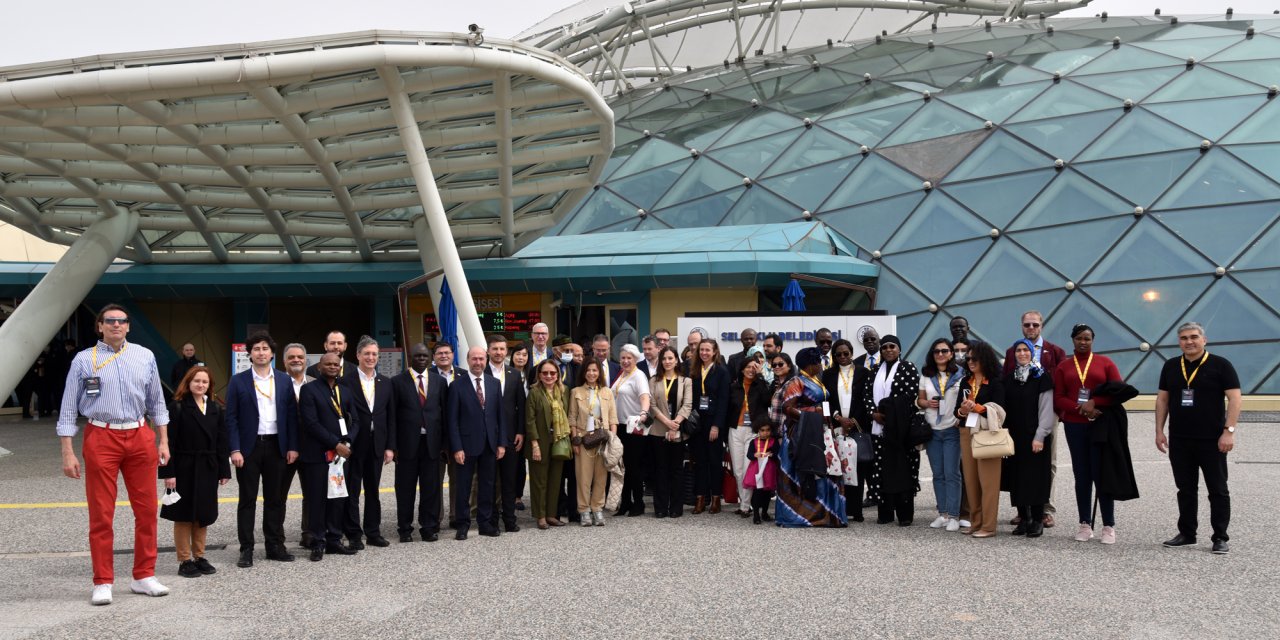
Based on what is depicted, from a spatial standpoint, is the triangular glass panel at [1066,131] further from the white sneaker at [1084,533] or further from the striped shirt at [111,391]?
the striped shirt at [111,391]

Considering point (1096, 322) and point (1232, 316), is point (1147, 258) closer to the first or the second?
point (1096, 322)

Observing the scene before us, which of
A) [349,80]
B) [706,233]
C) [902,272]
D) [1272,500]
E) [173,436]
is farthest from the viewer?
[706,233]

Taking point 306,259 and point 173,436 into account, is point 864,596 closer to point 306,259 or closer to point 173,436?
point 173,436

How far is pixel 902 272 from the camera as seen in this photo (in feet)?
73.4

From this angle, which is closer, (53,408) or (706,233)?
(706,233)

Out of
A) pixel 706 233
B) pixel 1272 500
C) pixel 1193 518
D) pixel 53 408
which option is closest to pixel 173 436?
pixel 1193 518

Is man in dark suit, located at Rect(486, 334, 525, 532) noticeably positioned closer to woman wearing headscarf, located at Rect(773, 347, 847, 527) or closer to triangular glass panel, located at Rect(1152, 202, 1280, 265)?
woman wearing headscarf, located at Rect(773, 347, 847, 527)

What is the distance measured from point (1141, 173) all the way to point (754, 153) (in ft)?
28.7

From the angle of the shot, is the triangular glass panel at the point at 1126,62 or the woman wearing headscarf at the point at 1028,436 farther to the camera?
the triangular glass panel at the point at 1126,62

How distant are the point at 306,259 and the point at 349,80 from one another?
11034 millimetres

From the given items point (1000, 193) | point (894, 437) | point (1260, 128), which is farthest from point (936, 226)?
point (894, 437)

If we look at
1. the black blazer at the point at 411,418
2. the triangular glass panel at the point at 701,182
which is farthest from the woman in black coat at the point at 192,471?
the triangular glass panel at the point at 701,182

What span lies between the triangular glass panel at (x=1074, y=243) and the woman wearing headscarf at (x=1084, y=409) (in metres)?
12.4

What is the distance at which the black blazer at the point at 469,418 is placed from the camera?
32.8 feet
